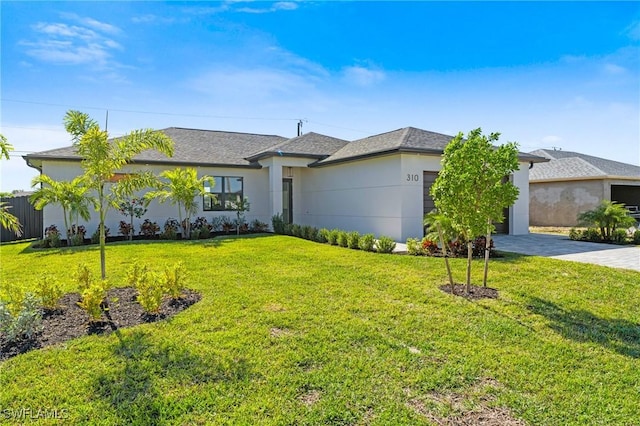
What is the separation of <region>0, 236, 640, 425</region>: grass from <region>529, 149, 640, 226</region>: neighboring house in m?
14.7

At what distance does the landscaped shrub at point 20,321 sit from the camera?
4168 millimetres

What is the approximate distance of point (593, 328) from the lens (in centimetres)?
468

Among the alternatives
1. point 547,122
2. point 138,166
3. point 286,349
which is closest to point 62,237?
point 138,166

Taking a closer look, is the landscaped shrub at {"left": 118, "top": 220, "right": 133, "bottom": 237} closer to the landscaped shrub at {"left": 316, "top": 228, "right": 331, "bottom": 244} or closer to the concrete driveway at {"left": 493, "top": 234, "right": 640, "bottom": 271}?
the landscaped shrub at {"left": 316, "top": 228, "right": 331, "bottom": 244}

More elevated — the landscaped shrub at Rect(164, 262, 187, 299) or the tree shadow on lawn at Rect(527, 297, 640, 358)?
the landscaped shrub at Rect(164, 262, 187, 299)

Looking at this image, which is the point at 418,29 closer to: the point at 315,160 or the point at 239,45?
the point at 239,45

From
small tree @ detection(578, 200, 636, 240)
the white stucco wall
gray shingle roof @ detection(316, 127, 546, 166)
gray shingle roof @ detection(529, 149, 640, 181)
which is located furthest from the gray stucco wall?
the white stucco wall

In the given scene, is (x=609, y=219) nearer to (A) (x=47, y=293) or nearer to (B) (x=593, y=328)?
(B) (x=593, y=328)

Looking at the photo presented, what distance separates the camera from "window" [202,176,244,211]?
16.3 metres

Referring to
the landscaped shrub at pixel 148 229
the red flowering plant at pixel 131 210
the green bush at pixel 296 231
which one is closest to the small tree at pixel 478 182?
the green bush at pixel 296 231

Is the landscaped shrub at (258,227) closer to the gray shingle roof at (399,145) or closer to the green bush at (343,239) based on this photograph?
the gray shingle roof at (399,145)

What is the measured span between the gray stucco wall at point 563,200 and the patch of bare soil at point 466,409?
19.9m

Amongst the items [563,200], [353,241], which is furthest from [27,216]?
[563,200]

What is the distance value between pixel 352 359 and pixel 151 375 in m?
1.92
